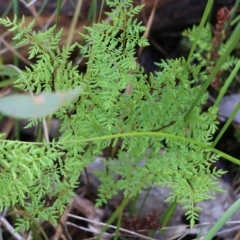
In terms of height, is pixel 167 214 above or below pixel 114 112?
below

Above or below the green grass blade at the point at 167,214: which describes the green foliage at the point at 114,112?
above

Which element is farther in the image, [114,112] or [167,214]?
[167,214]

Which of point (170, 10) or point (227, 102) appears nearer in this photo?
point (227, 102)

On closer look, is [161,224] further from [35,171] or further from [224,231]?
[35,171]

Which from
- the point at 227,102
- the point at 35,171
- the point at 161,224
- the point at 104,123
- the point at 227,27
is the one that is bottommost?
the point at 161,224

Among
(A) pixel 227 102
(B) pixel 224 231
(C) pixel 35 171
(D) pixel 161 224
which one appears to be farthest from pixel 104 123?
(A) pixel 227 102

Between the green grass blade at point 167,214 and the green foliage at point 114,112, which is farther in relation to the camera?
the green grass blade at point 167,214

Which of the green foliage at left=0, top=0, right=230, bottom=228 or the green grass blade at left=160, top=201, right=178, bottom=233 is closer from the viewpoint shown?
the green foliage at left=0, top=0, right=230, bottom=228

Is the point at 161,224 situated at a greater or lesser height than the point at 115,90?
lesser

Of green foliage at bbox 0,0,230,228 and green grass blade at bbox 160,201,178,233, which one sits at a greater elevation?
green foliage at bbox 0,0,230,228

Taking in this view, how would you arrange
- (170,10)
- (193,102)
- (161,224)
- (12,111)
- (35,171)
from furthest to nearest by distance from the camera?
1. (170,10)
2. (161,224)
3. (193,102)
4. (35,171)
5. (12,111)

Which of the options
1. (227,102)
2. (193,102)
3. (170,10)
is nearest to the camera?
(193,102)
